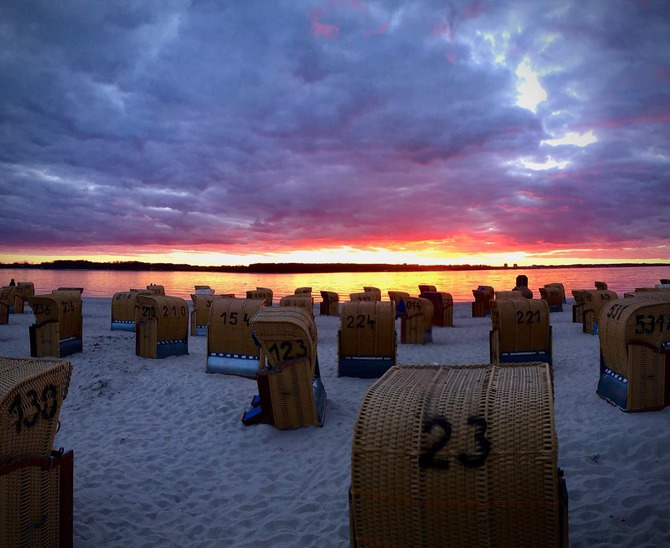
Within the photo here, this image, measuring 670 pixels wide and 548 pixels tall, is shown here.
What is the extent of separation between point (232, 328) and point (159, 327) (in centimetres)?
366

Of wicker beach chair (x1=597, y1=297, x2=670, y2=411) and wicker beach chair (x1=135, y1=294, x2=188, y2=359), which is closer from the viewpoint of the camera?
wicker beach chair (x1=597, y1=297, x2=670, y2=411)

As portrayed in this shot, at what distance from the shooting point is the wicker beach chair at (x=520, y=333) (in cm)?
1272

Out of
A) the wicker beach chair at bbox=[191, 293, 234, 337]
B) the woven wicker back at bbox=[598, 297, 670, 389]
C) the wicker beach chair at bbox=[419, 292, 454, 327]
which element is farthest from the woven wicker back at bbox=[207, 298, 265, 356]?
the wicker beach chair at bbox=[419, 292, 454, 327]

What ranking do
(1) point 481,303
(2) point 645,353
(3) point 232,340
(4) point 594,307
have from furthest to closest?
(1) point 481,303 < (4) point 594,307 < (3) point 232,340 < (2) point 645,353

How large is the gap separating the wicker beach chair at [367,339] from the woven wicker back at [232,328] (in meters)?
2.56

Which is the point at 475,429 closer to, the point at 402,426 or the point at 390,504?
the point at 402,426

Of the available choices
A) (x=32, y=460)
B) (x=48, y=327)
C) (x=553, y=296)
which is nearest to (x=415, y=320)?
(x=48, y=327)

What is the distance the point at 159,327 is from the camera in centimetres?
1513

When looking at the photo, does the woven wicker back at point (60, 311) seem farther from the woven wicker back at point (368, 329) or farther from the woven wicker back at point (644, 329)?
the woven wicker back at point (644, 329)

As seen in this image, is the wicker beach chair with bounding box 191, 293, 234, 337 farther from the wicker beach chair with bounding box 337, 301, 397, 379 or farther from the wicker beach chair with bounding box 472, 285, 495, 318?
the wicker beach chair with bounding box 472, 285, 495, 318

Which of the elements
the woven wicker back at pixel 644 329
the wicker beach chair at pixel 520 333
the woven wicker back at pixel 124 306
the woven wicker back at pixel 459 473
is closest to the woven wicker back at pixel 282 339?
the woven wicker back at pixel 459 473

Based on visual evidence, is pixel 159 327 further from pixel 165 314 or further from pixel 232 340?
pixel 232 340

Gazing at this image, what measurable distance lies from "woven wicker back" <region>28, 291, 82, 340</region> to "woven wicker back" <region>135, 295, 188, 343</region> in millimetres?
2321

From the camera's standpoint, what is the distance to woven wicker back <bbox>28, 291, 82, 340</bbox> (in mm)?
14773
